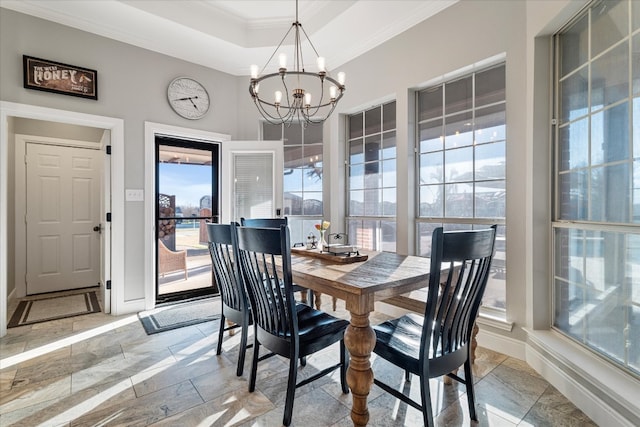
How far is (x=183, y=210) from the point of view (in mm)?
3881

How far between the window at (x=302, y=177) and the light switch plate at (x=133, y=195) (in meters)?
1.66

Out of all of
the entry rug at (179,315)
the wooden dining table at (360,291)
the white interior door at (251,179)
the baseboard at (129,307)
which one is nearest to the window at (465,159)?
the wooden dining table at (360,291)

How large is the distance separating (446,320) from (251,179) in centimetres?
312

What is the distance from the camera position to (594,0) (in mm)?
1759

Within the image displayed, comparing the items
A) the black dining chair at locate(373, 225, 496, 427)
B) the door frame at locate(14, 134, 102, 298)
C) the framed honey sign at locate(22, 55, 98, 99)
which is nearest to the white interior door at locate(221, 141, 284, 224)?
the framed honey sign at locate(22, 55, 98, 99)

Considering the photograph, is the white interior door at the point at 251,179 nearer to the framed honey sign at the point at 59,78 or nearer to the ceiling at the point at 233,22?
the ceiling at the point at 233,22

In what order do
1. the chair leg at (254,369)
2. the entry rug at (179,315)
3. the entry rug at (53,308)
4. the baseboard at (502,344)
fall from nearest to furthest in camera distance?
the chair leg at (254,369) < the baseboard at (502,344) < the entry rug at (179,315) < the entry rug at (53,308)

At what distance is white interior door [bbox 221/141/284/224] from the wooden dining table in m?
2.18

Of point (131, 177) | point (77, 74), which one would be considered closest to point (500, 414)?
point (131, 177)

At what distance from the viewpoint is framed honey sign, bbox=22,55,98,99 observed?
2732 millimetres

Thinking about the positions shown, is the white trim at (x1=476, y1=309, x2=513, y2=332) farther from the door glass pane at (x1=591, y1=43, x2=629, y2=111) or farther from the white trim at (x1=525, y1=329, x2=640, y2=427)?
the door glass pane at (x1=591, y1=43, x2=629, y2=111)

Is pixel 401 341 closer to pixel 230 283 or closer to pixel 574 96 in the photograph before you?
pixel 230 283

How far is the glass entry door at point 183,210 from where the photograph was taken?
3.72 m

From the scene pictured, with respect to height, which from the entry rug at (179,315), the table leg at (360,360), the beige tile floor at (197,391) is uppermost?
the table leg at (360,360)
